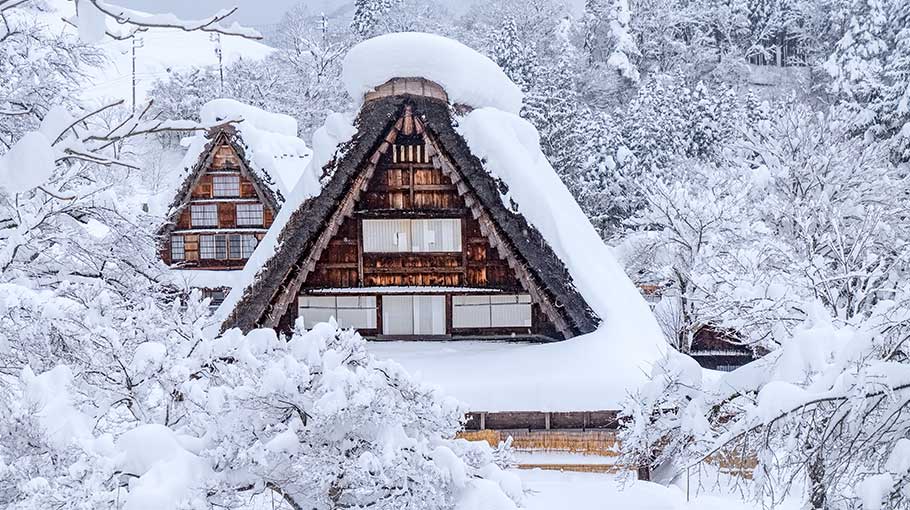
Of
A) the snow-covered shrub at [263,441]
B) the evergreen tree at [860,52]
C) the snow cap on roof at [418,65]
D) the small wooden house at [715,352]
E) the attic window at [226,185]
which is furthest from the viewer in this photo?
→ the evergreen tree at [860,52]

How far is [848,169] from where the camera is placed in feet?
60.8

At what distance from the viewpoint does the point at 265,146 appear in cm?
1861

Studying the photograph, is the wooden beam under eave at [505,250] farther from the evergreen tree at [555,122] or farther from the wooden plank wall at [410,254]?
the evergreen tree at [555,122]

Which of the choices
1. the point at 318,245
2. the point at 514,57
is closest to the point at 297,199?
the point at 318,245

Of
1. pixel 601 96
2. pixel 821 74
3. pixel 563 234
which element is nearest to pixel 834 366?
pixel 563 234

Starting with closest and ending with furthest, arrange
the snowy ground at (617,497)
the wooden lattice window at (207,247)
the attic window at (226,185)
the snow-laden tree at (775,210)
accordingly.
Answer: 1. the snowy ground at (617,497)
2. the snow-laden tree at (775,210)
3. the attic window at (226,185)
4. the wooden lattice window at (207,247)

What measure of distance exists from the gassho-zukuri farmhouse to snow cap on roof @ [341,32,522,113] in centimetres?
2

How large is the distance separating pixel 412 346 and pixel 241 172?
11.6 meters

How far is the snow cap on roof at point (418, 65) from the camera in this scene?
28.7ft

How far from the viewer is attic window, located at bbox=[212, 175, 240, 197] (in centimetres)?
1908

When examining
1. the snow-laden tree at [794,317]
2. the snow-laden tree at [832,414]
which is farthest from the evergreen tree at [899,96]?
the snow-laden tree at [832,414]

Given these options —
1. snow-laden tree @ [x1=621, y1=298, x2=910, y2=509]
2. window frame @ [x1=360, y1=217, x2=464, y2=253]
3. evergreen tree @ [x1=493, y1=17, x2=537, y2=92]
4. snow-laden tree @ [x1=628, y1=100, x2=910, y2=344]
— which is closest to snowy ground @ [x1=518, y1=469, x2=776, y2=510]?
snow-laden tree @ [x1=621, y1=298, x2=910, y2=509]

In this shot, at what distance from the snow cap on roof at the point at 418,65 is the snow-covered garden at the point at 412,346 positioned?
3cm

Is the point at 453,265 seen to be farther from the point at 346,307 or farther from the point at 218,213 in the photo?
the point at 218,213
